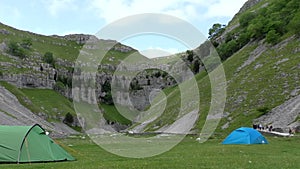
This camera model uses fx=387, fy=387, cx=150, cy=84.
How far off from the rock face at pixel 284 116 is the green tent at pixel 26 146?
47.4 meters

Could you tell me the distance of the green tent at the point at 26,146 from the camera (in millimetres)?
28094

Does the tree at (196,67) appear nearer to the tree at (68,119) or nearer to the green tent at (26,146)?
the tree at (68,119)

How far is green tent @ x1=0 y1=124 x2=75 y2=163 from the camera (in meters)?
28.1

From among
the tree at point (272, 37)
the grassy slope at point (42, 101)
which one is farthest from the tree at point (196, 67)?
the tree at point (272, 37)

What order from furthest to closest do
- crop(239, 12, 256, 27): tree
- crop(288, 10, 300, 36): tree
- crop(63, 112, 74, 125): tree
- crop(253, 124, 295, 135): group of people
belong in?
crop(63, 112, 74, 125): tree → crop(239, 12, 256, 27): tree → crop(288, 10, 300, 36): tree → crop(253, 124, 295, 135): group of people

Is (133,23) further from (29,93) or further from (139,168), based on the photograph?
(29,93)

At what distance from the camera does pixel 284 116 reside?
7194cm

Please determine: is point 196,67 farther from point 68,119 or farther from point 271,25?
point 68,119

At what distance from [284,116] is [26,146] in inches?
2172

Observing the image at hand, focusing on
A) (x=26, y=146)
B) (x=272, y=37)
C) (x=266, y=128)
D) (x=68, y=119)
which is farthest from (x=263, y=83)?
(x=68, y=119)

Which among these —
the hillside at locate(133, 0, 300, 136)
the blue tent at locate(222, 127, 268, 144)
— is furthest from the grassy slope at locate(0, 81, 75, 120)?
the blue tent at locate(222, 127, 268, 144)

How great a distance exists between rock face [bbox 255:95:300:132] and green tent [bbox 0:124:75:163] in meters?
47.4

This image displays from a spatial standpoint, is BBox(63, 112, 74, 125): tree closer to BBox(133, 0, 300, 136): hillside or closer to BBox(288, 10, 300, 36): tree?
BBox(133, 0, 300, 136): hillside

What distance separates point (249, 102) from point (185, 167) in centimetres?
6599
